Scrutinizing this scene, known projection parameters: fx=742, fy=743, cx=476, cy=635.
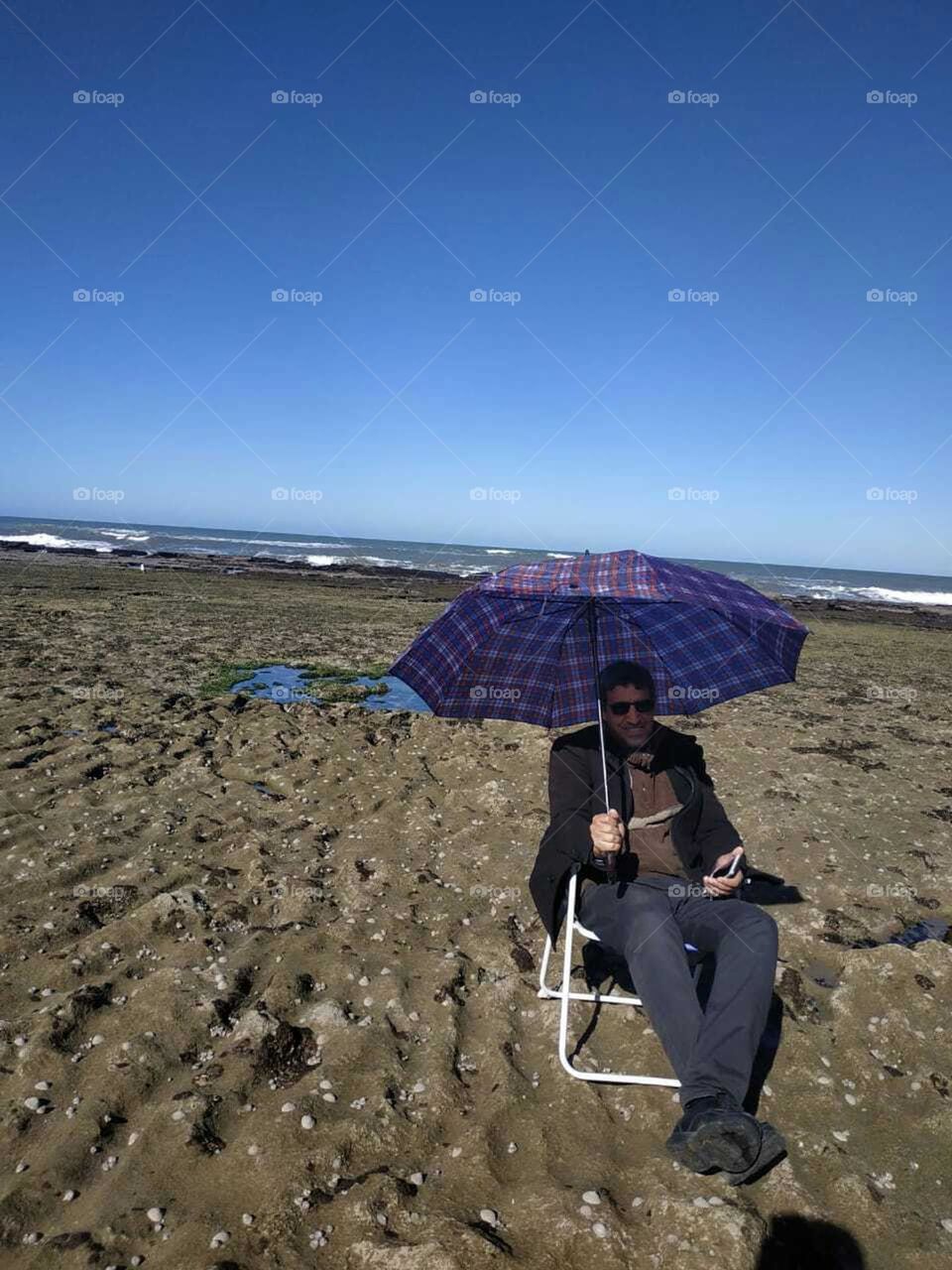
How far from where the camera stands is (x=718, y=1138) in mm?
3090

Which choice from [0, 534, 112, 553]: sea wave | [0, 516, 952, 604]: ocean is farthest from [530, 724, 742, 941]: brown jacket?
[0, 534, 112, 553]: sea wave

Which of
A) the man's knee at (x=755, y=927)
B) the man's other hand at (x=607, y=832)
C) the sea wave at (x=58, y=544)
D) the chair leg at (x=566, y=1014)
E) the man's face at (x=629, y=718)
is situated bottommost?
the chair leg at (x=566, y=1014)

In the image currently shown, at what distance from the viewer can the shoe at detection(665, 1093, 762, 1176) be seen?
307cm

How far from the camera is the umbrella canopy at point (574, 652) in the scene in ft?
15.4

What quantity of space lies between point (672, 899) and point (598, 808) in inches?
25.5

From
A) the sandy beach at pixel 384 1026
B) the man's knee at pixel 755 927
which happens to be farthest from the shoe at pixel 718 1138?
the man's knee at pixel 755 927

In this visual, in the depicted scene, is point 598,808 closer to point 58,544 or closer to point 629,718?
point 629,718

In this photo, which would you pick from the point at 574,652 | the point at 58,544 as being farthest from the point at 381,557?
the point at 574,652

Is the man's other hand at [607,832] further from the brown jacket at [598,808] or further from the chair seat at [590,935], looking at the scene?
the chair seat at [590,935]

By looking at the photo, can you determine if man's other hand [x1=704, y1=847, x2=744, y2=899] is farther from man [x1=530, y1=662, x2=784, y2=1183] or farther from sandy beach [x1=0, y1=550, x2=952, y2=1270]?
sandy beach [x1=0, y1=550, x2=952, y2=1270]

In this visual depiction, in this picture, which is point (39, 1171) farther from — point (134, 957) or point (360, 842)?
point (360, 842)

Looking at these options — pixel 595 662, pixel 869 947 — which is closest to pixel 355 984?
pixel 595 662

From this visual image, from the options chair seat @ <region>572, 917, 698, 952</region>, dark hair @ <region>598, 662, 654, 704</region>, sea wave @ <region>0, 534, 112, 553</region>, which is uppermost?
dark hair @ <region>598, 662, 654, 704</region>

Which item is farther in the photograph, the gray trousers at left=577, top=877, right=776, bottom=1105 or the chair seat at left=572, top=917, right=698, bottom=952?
the chair seat at left=572, top=917, right=698, bottom=952
